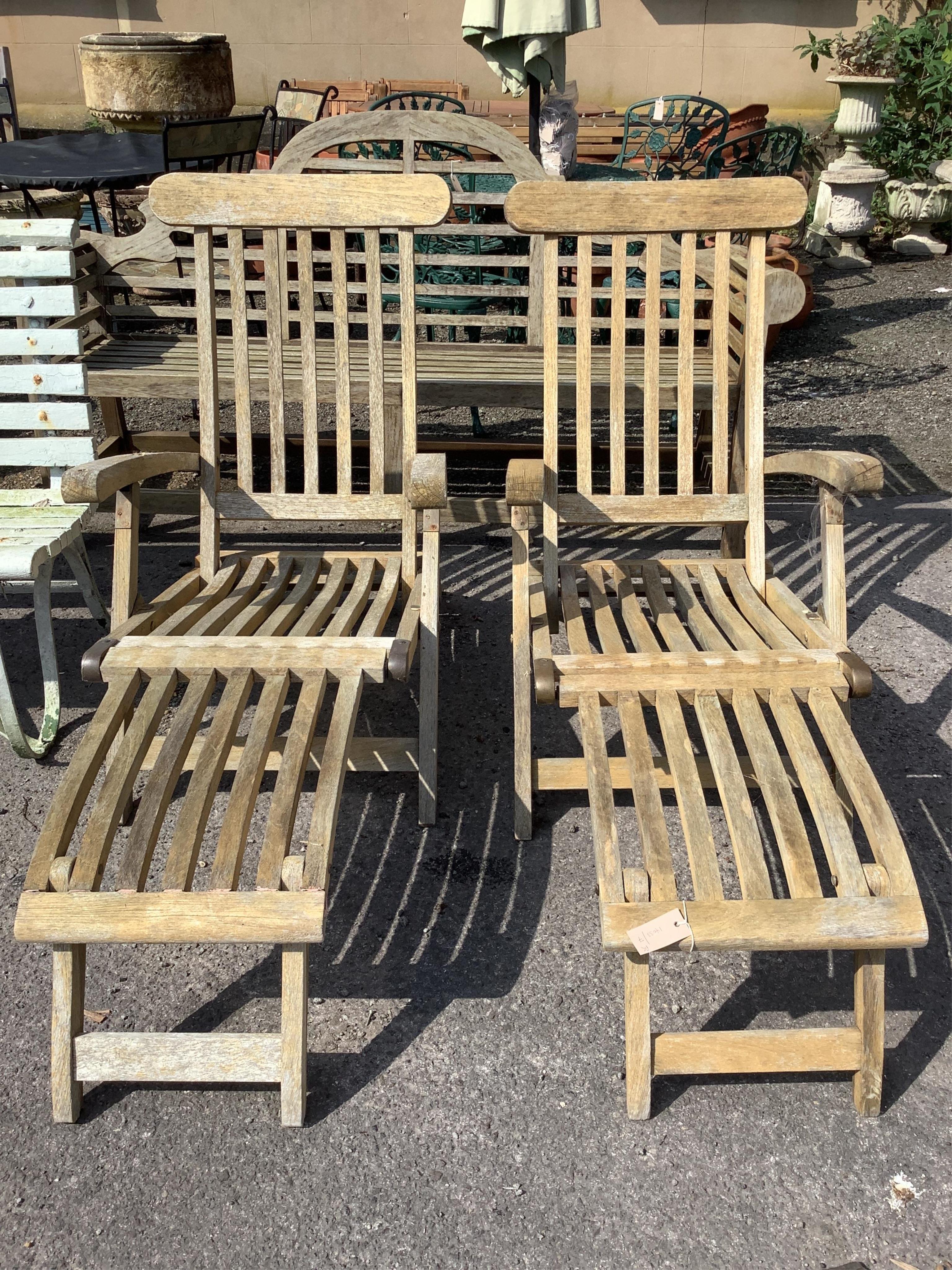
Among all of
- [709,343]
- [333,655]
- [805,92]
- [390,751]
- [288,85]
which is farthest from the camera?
[805,92]

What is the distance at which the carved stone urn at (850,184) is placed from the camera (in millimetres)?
8734

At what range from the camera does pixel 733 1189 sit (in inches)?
73.5

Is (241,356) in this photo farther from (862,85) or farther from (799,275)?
(862,85)

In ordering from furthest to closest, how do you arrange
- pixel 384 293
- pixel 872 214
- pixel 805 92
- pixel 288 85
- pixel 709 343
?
pixel 805 92 < pixel 288 85 < pixel 872 214 < pixel 709 343 < pixel 384 293

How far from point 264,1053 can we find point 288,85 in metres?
10.5

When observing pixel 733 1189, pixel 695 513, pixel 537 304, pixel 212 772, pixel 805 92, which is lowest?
pixel 733 1189

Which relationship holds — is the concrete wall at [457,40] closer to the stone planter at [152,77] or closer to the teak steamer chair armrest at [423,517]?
the stone planter at [152,77]

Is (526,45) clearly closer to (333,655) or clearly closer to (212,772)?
(333,655)

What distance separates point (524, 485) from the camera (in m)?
2.50

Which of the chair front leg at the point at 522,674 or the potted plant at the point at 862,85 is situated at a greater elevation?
the potted plant at the point at 862,85

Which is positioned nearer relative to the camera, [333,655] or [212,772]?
[212,772]

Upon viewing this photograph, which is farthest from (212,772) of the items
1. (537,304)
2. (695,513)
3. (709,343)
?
(709,343)

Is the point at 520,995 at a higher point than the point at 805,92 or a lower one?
lower

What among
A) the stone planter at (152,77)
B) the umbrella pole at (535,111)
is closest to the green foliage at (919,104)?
the umbrella pole at (535,111)
